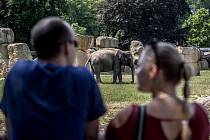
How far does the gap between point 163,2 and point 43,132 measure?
3881cm

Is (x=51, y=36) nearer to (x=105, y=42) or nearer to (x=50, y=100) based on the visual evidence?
(x=50, y=100)

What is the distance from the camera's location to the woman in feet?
7.98

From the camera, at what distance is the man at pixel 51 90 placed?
257 centimetres

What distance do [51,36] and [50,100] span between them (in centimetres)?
29

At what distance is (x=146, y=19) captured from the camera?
134 feet

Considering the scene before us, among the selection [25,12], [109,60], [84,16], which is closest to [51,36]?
[109,60]

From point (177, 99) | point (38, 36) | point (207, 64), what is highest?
point (38, 36)

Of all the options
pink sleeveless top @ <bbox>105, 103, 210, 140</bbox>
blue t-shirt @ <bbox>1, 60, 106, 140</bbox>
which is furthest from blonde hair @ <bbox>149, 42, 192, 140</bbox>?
blue t-shirt @ <bbox>1, 60, 106, 140</bbox>

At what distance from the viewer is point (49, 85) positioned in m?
2.58

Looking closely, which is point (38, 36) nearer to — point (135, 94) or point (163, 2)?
point (135, 94)

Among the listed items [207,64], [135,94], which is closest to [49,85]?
[135,94]

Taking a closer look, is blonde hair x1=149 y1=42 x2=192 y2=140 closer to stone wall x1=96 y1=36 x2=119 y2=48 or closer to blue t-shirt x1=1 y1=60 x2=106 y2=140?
blue t-shirt x1=1 y1=60 x2=106 y2=140

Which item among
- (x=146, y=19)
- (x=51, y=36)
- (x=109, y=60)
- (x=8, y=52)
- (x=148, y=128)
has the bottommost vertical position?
(x=109, y=60)

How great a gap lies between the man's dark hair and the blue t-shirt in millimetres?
73
